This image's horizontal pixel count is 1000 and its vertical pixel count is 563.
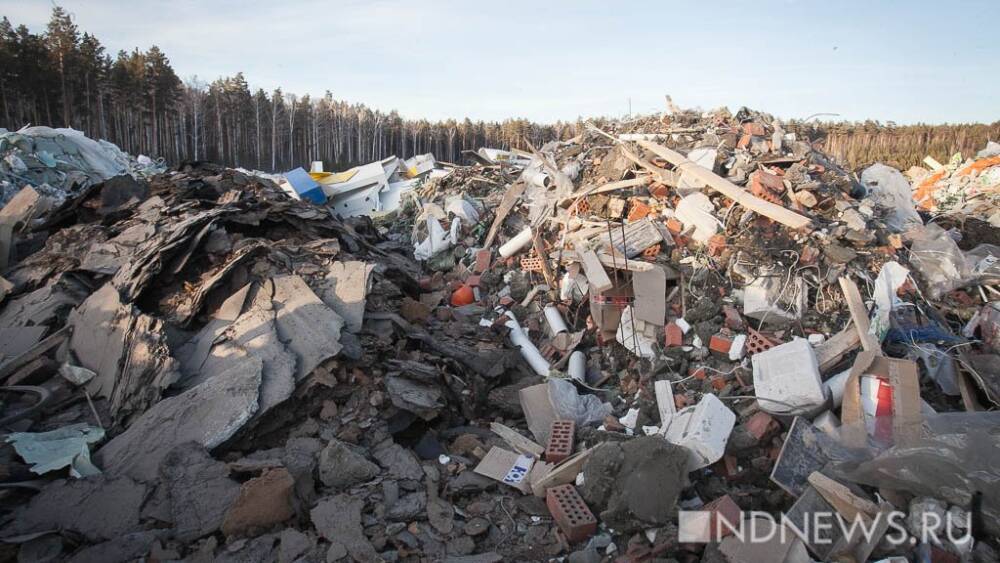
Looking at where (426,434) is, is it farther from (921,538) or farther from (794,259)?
Answer: (794,259)

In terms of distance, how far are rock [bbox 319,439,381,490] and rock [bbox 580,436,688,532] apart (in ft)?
4.92

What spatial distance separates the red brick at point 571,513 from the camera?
130 inches

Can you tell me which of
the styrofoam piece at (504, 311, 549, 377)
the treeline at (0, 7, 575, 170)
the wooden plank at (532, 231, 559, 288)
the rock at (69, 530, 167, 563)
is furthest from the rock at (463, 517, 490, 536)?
the treeline at (0, 7, 575, 170)

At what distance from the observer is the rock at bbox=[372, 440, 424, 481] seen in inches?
148

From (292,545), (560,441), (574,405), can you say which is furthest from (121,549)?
(574,405)

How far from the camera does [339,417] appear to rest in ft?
13.7

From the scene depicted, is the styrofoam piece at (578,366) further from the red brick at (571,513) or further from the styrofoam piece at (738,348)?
the red brick at (571,513)

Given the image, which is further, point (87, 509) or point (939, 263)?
point (939, 263)

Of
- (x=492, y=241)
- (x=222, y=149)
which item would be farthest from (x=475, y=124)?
(x=492, y=241)

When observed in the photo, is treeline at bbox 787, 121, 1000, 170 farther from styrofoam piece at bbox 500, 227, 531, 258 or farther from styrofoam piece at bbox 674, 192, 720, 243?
styrofoam piece at bbox 500, 227, 531, 258

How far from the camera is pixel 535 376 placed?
17.9 feet

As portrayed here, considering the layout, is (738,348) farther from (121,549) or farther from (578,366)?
(121,549)

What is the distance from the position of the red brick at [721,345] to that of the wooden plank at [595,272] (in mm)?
1166

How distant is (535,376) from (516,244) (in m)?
2.38
